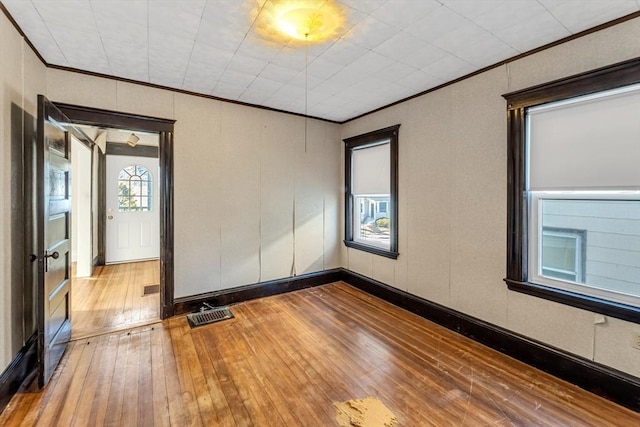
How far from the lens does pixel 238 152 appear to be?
385 centimetres

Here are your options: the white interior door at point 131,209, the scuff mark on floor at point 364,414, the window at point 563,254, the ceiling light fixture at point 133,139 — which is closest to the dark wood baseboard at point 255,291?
the scuff mark on floor at point 364,414

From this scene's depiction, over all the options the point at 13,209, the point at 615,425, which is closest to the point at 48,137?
the point at 13,209

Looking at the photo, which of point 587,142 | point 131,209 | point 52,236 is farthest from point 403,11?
point 131,209

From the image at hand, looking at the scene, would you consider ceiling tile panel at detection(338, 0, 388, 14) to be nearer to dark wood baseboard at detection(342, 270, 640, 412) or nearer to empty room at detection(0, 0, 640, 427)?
empty room at detection(0, 0, 640, 427)

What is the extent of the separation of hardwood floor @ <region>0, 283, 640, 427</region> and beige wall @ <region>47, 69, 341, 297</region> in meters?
0.94

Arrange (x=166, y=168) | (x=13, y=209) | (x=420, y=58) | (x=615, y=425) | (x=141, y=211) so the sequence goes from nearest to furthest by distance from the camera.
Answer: (x=615, y=425), (x=13, y=209), (x=420, y=58), (x=166, y=168), (x=141, y=211)

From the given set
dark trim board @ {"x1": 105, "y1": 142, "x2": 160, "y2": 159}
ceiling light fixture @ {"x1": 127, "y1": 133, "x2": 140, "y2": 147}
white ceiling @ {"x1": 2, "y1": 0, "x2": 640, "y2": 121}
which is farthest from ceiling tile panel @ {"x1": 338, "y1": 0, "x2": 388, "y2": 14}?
dark trim board @ {"x1": 105, "y1": 142, "x2": 160, "y2": 159}

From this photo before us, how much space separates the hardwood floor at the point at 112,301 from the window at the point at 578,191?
13.3ft

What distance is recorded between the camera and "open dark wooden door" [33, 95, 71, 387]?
6.91 feet

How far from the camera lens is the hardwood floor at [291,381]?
6.15 ft

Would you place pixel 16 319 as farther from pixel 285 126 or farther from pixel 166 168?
pixel 285 126

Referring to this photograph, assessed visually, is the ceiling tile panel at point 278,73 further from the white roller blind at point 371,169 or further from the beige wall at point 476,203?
the white roller blind at point 371,169

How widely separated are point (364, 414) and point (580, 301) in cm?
188

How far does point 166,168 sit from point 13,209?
4.59ft
